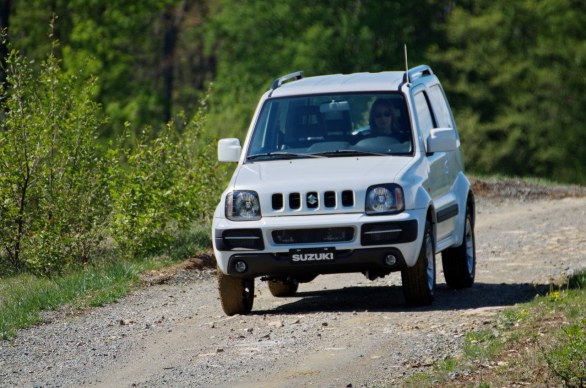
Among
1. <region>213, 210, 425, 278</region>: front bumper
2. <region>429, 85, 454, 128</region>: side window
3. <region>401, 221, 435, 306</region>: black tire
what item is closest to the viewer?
<region>213, 210, 425, 278</region>: front bumper

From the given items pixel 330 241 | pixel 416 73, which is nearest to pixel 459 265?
pixel 416 73

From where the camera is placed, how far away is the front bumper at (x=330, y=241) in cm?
1102

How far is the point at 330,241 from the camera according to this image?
11.1 meters

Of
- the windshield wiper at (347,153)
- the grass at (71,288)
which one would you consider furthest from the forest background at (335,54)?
the windshield wiper at (347,153)

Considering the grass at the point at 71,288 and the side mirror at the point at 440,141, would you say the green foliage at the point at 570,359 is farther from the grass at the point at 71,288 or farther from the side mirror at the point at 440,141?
the grass at the point at 71,288

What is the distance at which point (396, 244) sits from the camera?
11.0m

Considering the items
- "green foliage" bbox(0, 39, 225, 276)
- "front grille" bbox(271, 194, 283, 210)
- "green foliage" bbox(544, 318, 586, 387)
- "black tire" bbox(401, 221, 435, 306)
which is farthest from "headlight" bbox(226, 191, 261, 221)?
"green foliage" bbox(0, 39, 225, 276)

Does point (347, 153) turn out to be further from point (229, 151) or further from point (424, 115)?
point (424, 115)

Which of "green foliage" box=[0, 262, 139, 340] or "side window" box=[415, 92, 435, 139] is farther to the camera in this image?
"side window" box=[415, 92, 435, 139]

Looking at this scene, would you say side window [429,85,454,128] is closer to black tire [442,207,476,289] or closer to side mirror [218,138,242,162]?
black tire [442,207,476,289]

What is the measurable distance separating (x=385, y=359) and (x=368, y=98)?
348cm

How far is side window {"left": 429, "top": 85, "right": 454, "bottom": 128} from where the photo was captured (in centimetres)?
1327

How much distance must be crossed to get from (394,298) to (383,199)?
172cm

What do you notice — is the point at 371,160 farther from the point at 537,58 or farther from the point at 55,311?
the point at 537,58
